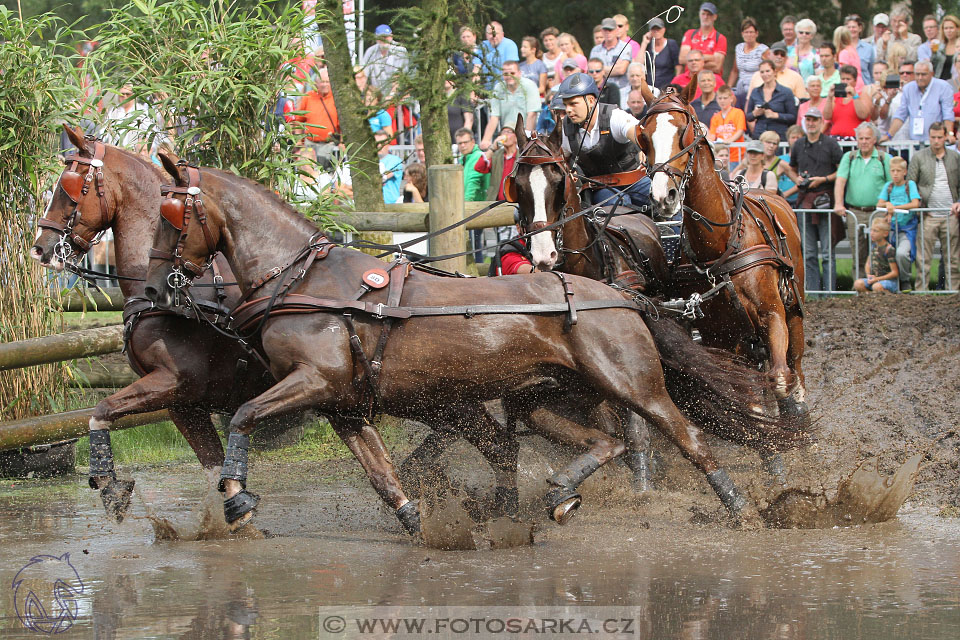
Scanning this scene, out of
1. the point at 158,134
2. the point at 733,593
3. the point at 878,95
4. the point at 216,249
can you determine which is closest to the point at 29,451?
the point at 158,134

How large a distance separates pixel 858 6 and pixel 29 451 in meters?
15.1

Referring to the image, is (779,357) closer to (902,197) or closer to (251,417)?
(251,417)

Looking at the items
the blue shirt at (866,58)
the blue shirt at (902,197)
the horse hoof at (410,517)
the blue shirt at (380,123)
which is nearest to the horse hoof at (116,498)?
the horse hoof at (410,517)

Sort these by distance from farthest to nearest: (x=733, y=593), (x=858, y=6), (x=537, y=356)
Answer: (x=858, y=6) → (x=537, y=356) → (x=733, y=593)

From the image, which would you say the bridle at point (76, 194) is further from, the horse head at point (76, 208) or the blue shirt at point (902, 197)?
the blue shirt at point (902, 197)

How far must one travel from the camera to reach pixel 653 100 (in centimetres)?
720

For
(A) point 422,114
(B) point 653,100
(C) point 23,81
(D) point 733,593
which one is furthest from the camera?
(A) point 422,114

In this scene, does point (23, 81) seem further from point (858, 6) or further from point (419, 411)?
point (858, 6)

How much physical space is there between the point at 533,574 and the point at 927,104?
32.6ft

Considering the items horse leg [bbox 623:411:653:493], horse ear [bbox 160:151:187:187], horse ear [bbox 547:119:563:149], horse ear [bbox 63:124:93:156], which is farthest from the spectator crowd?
horse ear [bbox 160:151:187:187]

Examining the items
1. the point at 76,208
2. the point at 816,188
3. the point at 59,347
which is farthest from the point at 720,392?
the point at 816,188

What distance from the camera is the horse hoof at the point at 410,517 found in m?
6.26

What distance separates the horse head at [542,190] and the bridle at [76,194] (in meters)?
2.27

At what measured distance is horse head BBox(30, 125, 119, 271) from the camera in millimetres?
6449
